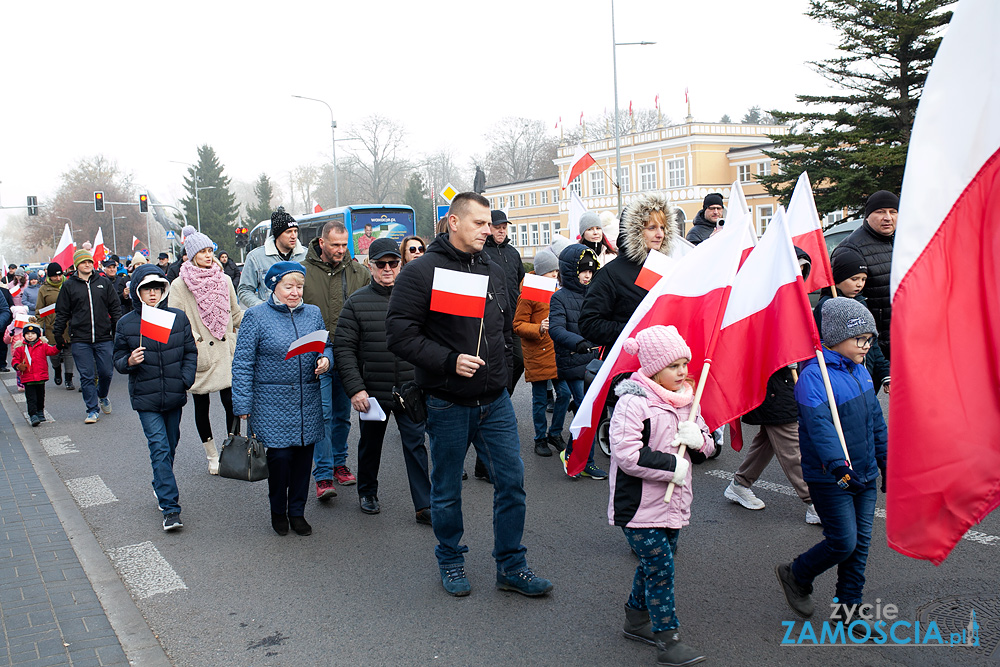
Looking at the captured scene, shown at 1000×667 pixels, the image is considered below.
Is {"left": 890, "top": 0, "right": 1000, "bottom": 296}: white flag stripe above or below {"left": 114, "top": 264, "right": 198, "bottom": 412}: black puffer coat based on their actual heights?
above

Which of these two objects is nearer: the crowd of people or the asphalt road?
the crowd of people

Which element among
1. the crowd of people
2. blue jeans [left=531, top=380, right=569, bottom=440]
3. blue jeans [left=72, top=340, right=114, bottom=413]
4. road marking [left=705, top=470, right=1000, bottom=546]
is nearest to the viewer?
the crowd of people

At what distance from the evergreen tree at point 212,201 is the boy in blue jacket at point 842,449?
90310 millimetres

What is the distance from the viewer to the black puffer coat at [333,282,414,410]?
20.1 ft

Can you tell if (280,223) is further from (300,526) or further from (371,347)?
(300,526)

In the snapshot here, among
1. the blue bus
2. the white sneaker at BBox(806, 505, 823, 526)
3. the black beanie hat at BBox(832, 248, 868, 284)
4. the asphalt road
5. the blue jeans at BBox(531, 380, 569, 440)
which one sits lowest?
the asphalt road

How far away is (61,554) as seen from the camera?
5648 mm

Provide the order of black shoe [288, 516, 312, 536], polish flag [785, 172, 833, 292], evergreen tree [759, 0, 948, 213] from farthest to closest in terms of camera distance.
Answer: evergreen tree [759, 0, 948, 213], black shoe [288, 516, 312, 536], polish flag [785, 172, 833, 292]

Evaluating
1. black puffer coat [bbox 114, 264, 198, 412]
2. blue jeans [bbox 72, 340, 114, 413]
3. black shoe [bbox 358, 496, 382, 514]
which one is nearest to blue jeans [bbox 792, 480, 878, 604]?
black shoe [bbox 358, 496, 382, 514]

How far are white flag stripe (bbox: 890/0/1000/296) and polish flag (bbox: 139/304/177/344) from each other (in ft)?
17.5

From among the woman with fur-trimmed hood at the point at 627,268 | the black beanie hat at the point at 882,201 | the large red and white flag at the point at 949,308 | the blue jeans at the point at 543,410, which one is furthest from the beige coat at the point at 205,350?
the large red and white flag at the point at 949,308

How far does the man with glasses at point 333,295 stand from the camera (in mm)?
7148

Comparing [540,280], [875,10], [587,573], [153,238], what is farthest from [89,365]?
[153,238]

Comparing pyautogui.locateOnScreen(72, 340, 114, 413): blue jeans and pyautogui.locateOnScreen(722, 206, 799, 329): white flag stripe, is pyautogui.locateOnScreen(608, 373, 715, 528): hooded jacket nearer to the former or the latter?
pyautogui.locateOnScreen(722, 206, 799, 329): white flag stripe
